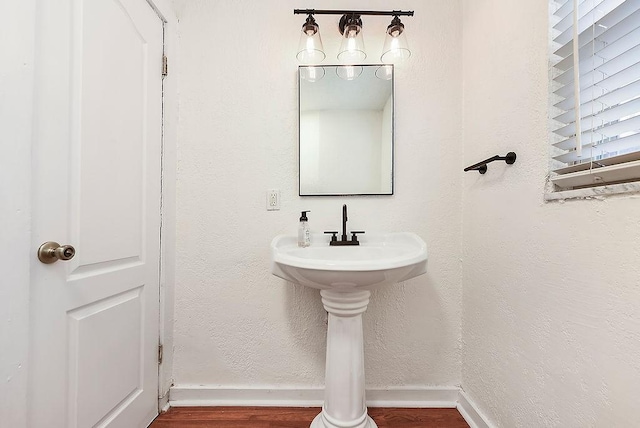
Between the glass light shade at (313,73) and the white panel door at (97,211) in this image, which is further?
the glass light shade at (313,73)

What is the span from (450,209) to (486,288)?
0.40 meters

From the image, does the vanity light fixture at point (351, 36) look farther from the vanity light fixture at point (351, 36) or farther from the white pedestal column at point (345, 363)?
the white pedestal column at point (345, 363)

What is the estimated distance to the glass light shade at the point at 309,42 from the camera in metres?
1.23

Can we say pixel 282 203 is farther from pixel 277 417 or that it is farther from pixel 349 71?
pixel 277 417

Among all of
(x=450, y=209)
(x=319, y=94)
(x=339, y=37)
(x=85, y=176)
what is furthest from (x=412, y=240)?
(x=85, y=176)

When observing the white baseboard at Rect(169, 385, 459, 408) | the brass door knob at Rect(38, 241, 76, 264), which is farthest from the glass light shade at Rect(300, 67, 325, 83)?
the white baseboard at Rect(169, 385, 459, 408)

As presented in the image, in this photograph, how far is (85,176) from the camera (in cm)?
86

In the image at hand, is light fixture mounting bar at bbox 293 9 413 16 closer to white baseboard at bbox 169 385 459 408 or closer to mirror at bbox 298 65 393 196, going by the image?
mirror at bbox 298 65 393 196

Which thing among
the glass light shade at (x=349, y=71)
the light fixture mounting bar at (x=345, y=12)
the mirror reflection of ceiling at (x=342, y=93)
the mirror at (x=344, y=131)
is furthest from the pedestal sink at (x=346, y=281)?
the light fixture mounting bar at (x=345, y=12)

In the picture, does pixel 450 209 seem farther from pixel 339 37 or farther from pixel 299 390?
pixel 299 390

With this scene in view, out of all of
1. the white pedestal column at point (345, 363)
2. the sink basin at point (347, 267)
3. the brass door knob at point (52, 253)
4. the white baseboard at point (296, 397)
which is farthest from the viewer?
the white baseboard at point (296, 397)

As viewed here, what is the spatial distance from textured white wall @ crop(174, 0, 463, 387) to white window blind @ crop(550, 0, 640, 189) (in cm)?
54

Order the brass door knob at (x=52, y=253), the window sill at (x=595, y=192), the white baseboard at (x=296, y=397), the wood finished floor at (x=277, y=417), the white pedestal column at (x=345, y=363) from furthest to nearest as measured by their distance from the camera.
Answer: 1. the white baseboard at (x=296, y=397)
2. the wood finished floor at (x=277, y=417)
3. the white pedestal column at (x=345, y=363)
4. the brass door knob at (x=52, y=253)
5. the window sill at (x=595, y=192)

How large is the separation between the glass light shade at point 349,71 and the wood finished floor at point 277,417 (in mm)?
1611
